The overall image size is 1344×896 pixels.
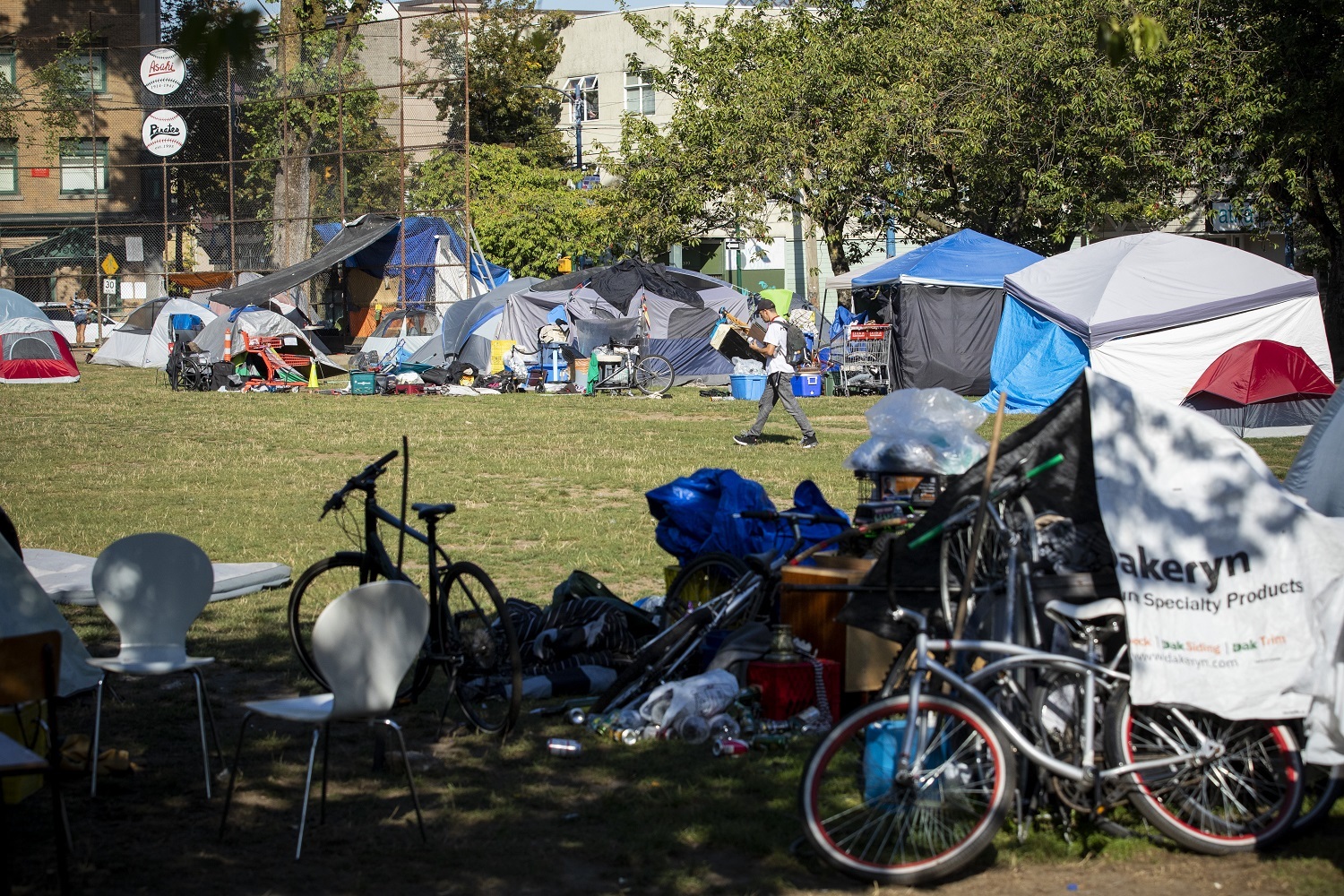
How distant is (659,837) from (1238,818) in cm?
191

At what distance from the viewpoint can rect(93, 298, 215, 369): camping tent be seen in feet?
95.0

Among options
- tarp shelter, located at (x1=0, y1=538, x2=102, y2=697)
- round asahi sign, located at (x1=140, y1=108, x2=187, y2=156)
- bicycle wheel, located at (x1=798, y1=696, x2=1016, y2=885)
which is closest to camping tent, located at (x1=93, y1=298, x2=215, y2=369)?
round asahi sign, located at (x1=140, y1=108, x2=187, y2=156)

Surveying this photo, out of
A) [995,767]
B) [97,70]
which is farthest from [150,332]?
[995,767]

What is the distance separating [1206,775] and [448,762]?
111 inches

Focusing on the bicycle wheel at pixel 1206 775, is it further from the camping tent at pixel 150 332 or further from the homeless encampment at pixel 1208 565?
the camping tent at pixel 150 332

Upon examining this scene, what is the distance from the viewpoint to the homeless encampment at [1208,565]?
4.16 m

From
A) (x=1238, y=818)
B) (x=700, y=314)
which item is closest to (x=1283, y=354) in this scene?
(x=700, y=314)

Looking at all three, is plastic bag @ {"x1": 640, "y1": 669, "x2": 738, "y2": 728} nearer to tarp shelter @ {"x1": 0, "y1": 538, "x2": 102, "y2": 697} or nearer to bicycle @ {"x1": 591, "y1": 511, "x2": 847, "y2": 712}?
bicycle @ {"x1": 591, "y1": 511, "x2": 847, "y2": 712}

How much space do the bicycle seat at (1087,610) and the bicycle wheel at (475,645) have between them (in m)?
2.22

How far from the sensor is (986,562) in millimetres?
4637

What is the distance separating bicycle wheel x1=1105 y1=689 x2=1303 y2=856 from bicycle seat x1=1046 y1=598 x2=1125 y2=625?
0.25 metres

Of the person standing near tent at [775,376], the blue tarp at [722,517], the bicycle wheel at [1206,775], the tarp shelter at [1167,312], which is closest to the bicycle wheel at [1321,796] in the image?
the bicycle wheel at [1206,775]

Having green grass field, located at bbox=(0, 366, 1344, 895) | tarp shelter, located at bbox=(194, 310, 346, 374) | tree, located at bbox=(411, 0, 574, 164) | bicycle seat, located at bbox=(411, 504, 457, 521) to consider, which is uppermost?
tree, located at bbox=(411, 0, 574, 164)

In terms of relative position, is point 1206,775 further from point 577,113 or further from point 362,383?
point 577,113
